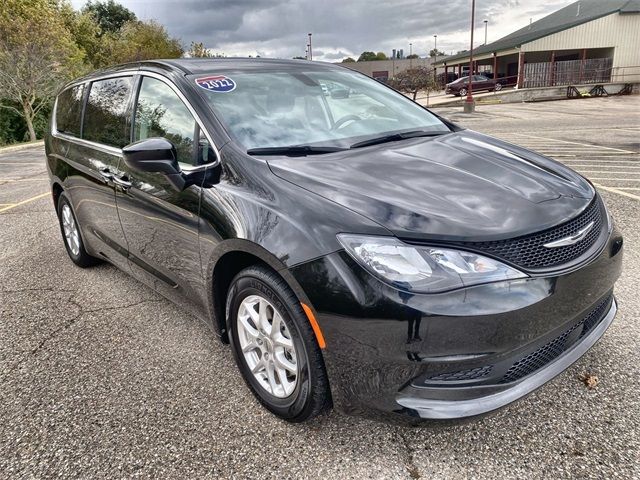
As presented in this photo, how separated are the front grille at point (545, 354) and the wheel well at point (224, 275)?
1.12 m

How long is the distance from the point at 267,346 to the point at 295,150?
39.0 inches

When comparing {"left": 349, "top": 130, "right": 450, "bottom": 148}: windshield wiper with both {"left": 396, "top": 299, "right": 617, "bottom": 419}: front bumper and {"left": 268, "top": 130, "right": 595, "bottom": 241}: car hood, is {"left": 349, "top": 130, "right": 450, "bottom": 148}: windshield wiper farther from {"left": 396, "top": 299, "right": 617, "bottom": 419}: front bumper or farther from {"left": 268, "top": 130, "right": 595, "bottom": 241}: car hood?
{"left": 396, "top": 299, "right": 617, "bottom": 419}: front bumper

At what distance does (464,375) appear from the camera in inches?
72.6

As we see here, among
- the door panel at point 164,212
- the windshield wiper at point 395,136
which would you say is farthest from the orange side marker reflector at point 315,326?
the windshield wiper at point 395,136

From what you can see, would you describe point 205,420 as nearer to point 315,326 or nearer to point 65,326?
point 315,326

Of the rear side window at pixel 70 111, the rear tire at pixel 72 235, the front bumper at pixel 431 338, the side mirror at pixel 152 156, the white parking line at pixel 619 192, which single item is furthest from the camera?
the white parking line at pixel 619 192

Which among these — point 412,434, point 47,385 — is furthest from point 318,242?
point 47,385

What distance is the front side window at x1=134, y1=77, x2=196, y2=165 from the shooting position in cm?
268

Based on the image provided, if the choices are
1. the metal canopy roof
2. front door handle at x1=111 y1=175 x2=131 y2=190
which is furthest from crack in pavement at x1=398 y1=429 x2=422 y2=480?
the metal canopy roof

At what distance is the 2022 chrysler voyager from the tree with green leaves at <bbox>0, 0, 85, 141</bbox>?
23.8 metres

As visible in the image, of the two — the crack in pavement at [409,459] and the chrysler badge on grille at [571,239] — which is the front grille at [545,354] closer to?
the chrysler badge on grille at [571,239]

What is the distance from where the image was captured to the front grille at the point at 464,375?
1829mm

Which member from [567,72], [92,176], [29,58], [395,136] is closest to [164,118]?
[92,176]

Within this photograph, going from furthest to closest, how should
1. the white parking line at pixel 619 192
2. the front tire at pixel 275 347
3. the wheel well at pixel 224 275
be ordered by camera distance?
1. the white parking line at pixel 619 192
2. the wheel well at pixel 224 275
3. the front tire at pixel 275 347
